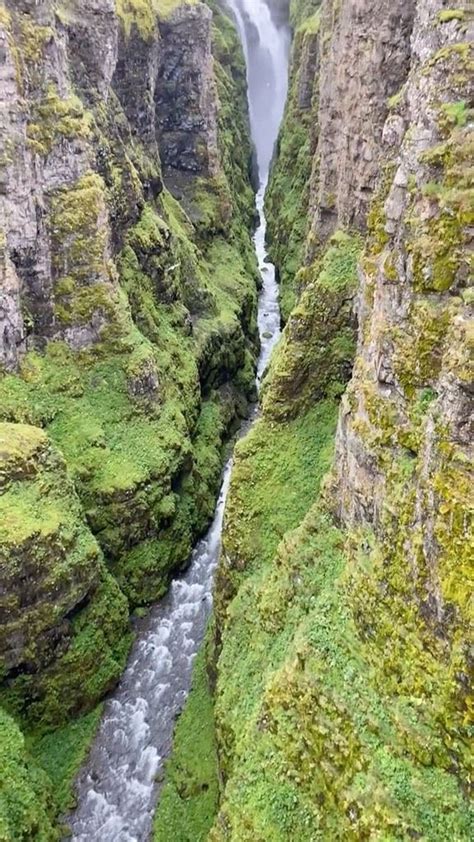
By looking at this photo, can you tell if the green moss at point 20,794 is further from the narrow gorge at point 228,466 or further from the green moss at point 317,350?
the green moss at point 317,350

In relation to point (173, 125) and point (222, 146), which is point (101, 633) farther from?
point (222, 146)

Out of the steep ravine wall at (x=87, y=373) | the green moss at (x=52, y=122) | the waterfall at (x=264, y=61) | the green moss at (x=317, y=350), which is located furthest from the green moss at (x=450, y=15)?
the waterfall at (x=264, y=61)

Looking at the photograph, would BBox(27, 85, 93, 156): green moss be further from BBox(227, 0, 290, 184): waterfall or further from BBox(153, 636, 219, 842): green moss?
BBox(227, 0, 290, 184): waterfall

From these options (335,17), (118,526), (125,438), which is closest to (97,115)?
(335,17)

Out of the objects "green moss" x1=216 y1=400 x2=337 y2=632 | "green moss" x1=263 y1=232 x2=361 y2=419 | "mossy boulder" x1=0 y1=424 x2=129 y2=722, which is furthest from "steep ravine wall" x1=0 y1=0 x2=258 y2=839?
"green moss" x1=263 y1=232 x2=361 y2=419

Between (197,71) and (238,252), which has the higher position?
(197,71)

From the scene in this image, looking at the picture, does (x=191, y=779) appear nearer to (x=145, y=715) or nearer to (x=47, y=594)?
(x=145, y=715)
